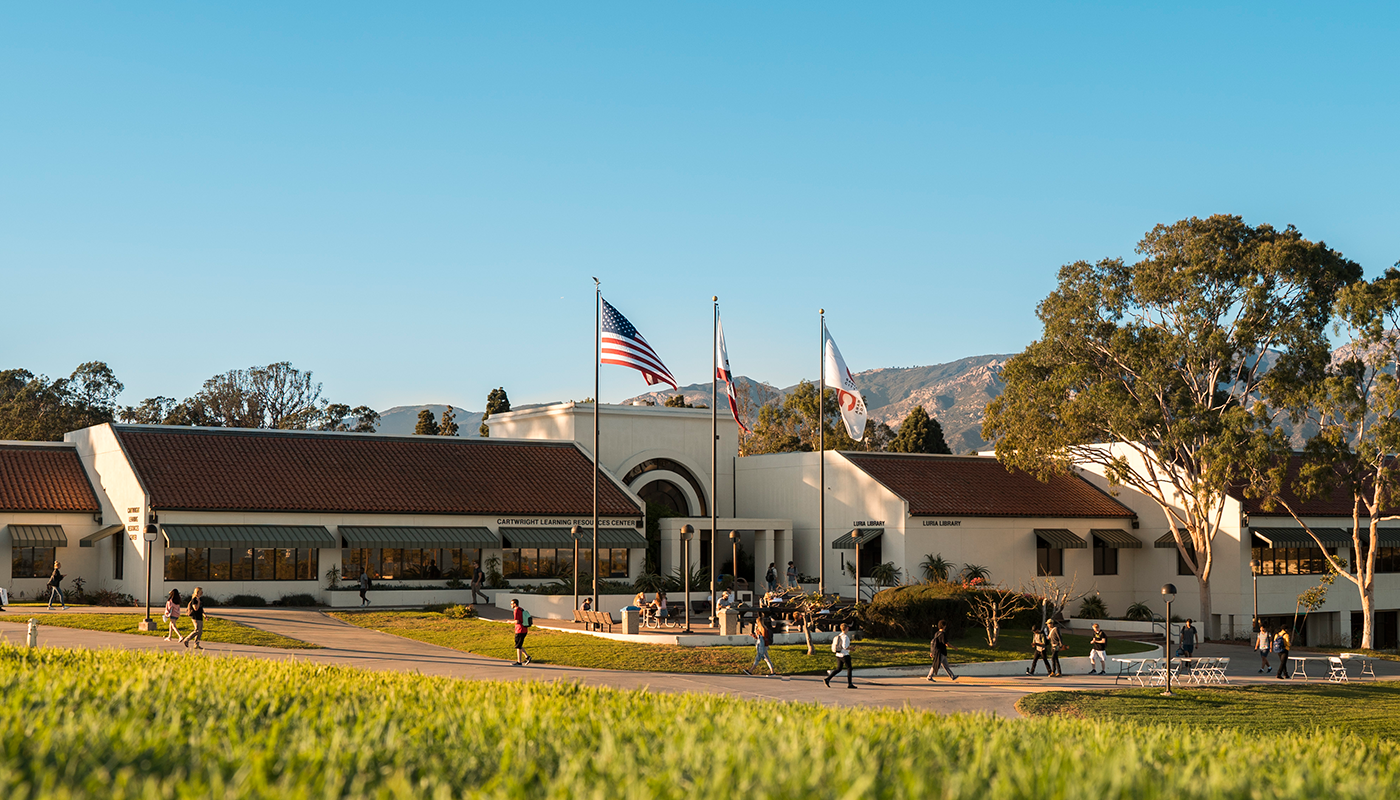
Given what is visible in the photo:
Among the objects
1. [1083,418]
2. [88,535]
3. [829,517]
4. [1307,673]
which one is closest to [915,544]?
[829,517]

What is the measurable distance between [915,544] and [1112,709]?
26478 millimetres

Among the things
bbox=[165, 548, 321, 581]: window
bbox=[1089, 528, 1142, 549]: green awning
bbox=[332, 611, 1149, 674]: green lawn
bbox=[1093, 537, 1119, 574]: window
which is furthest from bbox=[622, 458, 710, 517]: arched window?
bbox=[332, 611, 1149, 674]: green lawn

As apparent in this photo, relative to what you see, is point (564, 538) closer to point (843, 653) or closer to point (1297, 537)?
point (843, 653)

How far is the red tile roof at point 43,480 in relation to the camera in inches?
1812

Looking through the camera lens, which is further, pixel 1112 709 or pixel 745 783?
pixel 1112 709

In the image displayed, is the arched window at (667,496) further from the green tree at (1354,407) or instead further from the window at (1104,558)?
the green tree at (1354,407)

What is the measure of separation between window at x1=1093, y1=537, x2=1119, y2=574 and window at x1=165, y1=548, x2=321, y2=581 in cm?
3380

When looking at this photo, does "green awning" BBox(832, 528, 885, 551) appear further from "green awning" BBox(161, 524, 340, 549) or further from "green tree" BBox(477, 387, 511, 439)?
"green tree" BBox(477, 387, 511, 439)

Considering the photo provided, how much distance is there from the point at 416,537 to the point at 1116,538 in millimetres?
30807

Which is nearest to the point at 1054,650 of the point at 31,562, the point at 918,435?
the point at 31,562

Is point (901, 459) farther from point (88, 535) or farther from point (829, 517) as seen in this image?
point (88, 535)

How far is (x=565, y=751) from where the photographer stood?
7.43 metres

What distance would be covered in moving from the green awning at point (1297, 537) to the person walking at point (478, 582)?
32.1 meters

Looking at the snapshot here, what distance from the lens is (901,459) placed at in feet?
189
